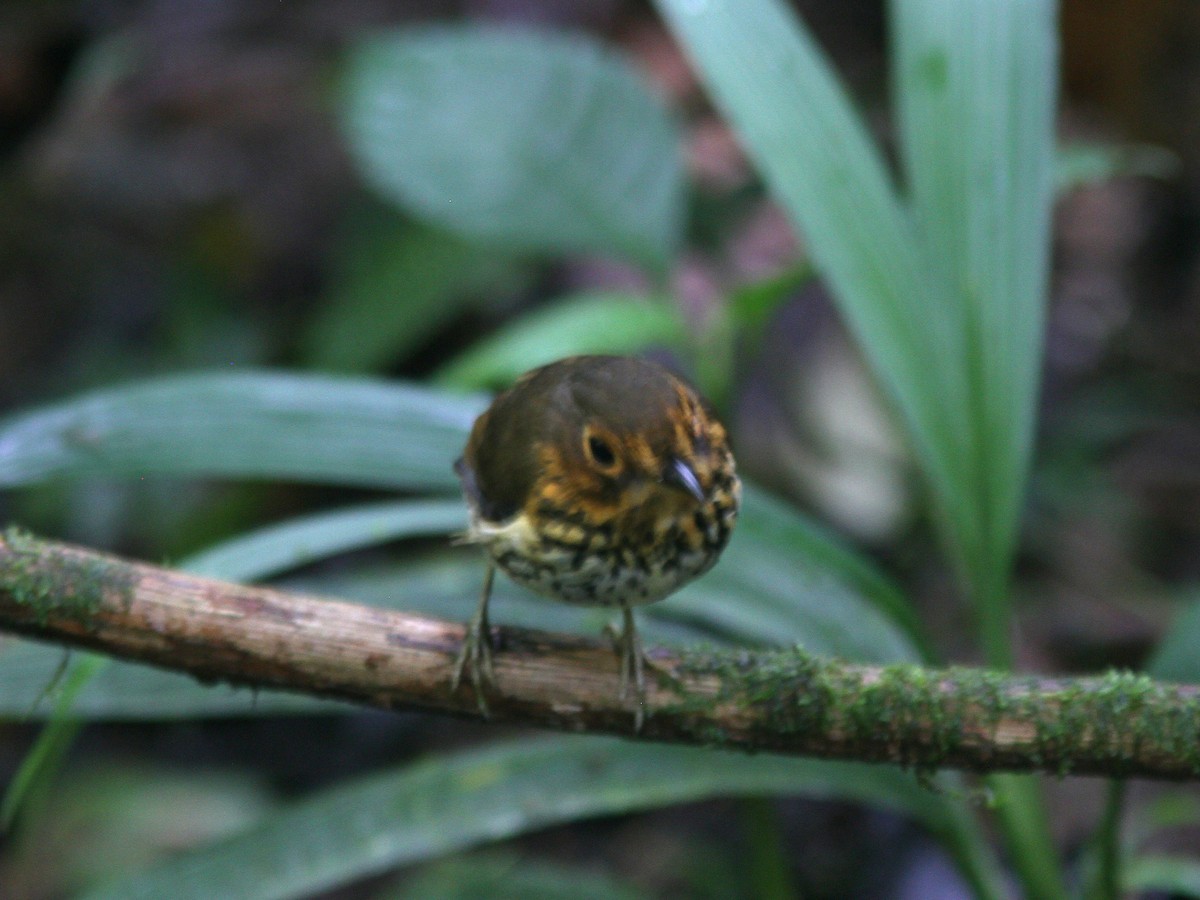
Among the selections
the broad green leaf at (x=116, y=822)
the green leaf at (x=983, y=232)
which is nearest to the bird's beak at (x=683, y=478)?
the green leaf at (x=983, y=232)

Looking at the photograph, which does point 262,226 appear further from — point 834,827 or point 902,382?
point 902,382

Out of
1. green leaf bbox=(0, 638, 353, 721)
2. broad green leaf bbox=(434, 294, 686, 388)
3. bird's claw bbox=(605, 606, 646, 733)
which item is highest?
bird's claw bbox=(605, 606, 646, 733)

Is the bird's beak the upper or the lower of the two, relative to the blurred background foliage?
upper

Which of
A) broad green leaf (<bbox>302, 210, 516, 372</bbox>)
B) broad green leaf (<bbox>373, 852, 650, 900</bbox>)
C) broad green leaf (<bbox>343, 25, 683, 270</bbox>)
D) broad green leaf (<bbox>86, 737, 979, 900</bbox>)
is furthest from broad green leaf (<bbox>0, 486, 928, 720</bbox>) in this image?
broad green leaf (<bbox>302, 210, 516, 372</bbox>)

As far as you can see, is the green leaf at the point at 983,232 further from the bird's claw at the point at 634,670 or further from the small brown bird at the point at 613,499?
the bird's claw at the point at 634,670

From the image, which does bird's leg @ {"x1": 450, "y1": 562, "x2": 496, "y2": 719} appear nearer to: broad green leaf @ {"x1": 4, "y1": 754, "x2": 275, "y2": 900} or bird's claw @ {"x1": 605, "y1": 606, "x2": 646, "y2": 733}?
bird's claw @ {"x1": 605, "y1": 606, "x2": 646, "y2": 733}

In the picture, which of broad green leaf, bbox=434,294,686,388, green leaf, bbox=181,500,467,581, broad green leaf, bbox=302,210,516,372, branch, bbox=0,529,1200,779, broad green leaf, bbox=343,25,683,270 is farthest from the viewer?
broad green leaf, bbox=302,210,516,372

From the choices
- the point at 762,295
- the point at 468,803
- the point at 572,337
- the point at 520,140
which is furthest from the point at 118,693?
the point at 520,140
